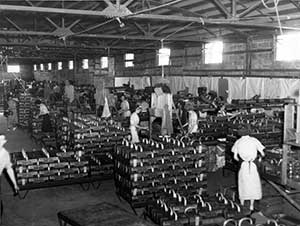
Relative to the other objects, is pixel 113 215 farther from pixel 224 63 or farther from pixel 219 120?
pixel 224 63

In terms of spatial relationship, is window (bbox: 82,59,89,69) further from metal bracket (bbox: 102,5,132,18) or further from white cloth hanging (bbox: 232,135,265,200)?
white cloth hanging (bbox: 232,135,265,200)

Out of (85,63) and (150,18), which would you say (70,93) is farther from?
(150,18)

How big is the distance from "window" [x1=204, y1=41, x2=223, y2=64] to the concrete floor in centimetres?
735

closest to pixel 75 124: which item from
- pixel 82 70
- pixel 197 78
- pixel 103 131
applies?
pixel 103 131

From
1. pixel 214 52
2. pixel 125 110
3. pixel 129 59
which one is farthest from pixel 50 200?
pixel 129 59

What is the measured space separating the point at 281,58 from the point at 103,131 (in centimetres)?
712

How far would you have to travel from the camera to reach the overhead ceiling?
28.2 feet

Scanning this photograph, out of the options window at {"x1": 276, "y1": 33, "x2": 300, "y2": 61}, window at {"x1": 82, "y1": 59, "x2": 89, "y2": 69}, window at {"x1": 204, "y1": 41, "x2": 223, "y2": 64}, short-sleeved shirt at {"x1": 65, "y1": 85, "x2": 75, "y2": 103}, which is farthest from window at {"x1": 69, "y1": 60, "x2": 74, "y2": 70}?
window at {"x1": 276, "y1": 33, "x2": 300, "y2": 61}

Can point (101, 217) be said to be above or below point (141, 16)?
below

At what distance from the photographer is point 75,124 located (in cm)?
1204

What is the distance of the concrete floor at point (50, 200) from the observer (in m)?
7.96

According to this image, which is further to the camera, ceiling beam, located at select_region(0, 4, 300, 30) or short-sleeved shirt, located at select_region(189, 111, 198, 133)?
short-sleeved shirt, located at select_region(189, 111, 198, 133)

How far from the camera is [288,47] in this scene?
44.1 feet

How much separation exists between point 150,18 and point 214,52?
8.91 meters
